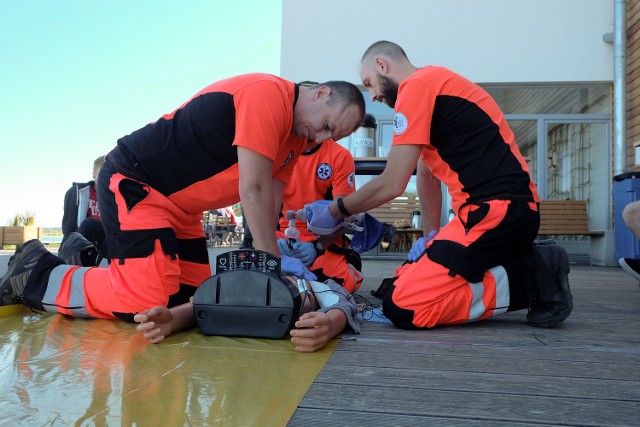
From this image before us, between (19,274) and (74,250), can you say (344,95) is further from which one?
(74,250)

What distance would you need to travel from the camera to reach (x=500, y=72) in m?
7.80

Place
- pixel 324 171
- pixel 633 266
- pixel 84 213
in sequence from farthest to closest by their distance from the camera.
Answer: pixel 84 213, pixel 324 171, pixel 633 266

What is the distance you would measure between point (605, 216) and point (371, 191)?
21.6 feet

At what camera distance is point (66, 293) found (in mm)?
2061

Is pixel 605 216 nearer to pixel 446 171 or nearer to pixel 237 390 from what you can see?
pixel 446 171

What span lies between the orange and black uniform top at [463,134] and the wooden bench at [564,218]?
5782 mm

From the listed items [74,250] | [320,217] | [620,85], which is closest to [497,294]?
[320,217]

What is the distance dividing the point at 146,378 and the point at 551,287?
1.53 metres

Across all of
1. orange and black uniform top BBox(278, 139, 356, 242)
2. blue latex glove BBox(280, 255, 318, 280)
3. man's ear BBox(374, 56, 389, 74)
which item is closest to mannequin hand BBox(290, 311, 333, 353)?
blue latex glove BBox(280, 255, 318, 280)

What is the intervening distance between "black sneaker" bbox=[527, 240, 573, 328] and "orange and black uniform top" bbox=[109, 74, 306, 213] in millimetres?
1114

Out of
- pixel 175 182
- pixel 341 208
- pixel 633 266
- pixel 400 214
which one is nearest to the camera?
pixel 175 182

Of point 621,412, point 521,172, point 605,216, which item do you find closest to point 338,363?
point 621,412

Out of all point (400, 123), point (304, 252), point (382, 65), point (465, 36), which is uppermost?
point (465, 36)

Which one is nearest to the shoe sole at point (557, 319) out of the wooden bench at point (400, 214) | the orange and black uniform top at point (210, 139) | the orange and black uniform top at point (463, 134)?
the orange and black uniform top at point (463, 134)
